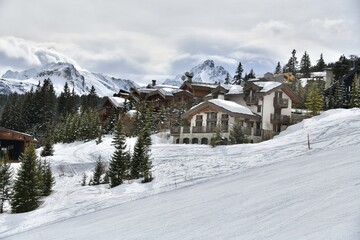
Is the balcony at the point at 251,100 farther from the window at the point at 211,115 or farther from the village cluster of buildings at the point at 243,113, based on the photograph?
the window at the point at 211,115

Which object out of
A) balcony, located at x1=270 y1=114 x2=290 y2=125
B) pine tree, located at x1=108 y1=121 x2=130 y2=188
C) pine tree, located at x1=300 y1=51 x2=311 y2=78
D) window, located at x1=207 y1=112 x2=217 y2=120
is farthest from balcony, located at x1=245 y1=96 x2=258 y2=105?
pine tree, located at x1=300 y1=51 x2=311 y2=78

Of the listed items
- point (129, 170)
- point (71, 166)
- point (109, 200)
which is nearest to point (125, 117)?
point (71, 166)

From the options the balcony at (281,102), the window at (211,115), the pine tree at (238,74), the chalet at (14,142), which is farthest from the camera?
the pine tree at (238,74)

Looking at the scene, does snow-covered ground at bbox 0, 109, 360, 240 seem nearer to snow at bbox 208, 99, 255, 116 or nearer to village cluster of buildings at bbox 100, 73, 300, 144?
village cluster of buildings at bbox 100, 73, 300, 144

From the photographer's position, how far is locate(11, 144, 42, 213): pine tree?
885 inches

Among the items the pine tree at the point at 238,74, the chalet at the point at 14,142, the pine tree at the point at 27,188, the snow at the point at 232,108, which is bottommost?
the pine tree at the point at 27,188

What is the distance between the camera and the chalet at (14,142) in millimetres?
44688

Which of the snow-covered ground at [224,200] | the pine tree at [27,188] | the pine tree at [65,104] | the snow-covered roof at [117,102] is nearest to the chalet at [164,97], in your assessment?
the snow-covered roof at [117,102]

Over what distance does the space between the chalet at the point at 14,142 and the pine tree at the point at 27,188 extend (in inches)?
856

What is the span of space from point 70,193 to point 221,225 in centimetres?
1577

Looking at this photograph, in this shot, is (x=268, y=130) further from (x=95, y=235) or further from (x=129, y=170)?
(x=95, y=235)

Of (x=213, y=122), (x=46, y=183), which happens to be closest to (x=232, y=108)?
(x=213, y=122)

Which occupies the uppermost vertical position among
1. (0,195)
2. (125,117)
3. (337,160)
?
(125,117)

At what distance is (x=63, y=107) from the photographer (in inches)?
3241
